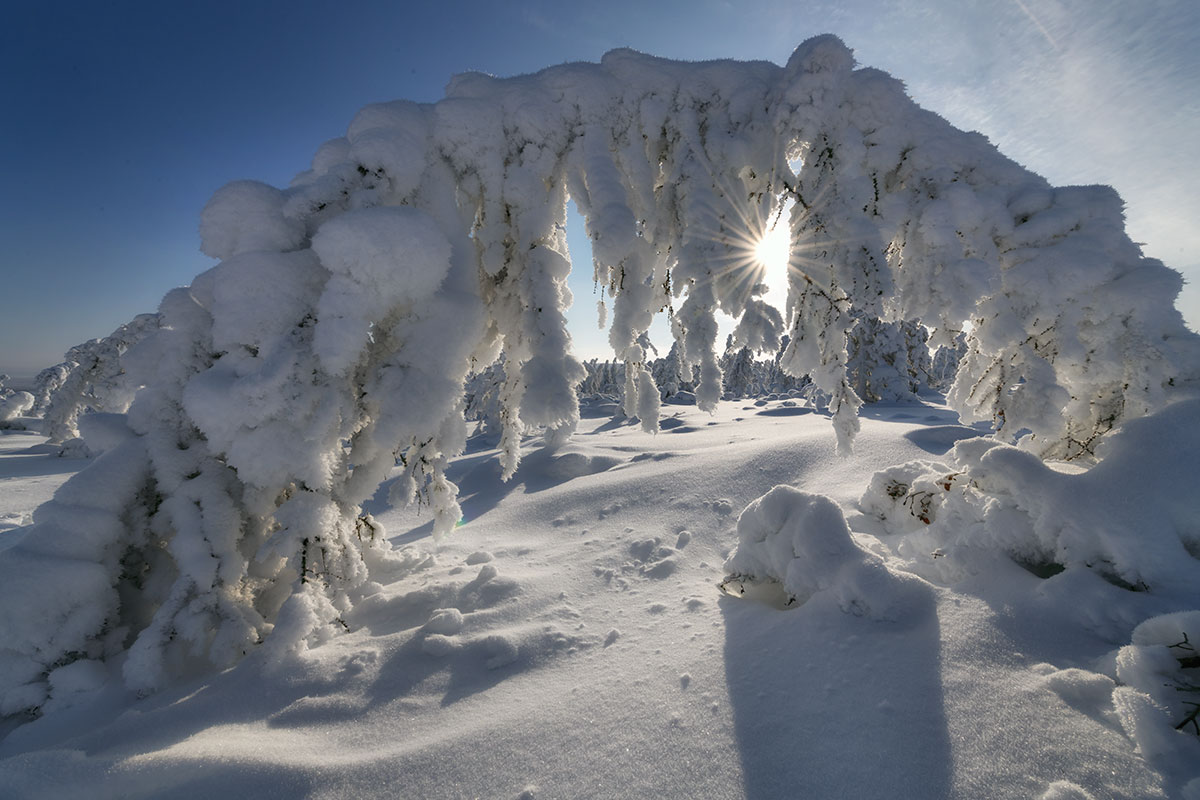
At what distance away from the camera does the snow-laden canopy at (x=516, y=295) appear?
2863mm

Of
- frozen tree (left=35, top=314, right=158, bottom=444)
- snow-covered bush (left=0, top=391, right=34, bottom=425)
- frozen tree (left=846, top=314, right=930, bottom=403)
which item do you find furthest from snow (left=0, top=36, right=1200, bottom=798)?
snow-covered bush (left=0, top=391, right=34, bottom=425)

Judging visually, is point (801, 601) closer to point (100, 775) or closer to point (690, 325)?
point (690, 325)

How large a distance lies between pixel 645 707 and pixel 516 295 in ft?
9.87

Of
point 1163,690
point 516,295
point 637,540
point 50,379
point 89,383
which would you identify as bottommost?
point 637,540

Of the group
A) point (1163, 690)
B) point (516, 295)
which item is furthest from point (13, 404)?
point (1163, 690)

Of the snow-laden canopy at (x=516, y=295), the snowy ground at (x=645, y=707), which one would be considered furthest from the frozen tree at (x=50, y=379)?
the snowy ground at (x=645, y=707)

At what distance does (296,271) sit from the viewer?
10.00ft

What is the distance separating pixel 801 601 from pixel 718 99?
3684 millimetres

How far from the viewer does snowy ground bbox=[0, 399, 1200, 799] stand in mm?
1616

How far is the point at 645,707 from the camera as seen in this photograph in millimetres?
2047

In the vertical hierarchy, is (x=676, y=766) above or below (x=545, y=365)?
below

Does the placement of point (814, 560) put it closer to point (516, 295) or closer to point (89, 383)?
point (516, 295)

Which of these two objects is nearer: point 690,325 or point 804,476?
point 690,325

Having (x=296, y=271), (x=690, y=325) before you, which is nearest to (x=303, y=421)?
(x=296, y=271)
